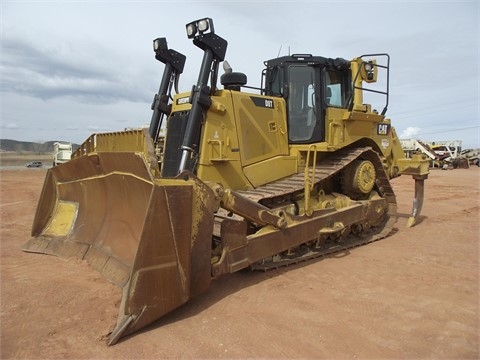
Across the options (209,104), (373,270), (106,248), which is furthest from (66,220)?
(373,270)

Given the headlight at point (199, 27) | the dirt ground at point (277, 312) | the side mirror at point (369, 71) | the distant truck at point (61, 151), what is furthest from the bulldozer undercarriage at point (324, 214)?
the distant truck at point (61, 151)

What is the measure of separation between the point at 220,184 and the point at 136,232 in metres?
1.04

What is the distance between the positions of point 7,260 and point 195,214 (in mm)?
3187

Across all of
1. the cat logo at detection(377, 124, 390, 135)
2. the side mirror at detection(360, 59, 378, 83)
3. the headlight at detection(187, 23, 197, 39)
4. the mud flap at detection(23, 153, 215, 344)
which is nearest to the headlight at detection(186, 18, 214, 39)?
the headlight at detection(187, 23, 197, 39)

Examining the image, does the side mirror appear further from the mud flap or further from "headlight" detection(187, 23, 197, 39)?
the mud flap

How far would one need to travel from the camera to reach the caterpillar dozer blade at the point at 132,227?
3.31 metres

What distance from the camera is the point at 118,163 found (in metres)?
4.12

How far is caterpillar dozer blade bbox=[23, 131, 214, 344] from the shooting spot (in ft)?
10.9

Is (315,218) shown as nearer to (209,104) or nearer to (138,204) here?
(209,104)

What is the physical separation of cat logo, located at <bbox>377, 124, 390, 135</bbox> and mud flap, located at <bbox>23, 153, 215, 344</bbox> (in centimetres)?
470

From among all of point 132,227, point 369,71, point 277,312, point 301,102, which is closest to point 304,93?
point 301,102

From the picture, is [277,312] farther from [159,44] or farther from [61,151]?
[61,151]

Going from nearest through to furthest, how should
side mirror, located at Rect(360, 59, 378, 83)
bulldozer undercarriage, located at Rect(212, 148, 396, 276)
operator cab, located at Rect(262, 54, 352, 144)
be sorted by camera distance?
bulldozer undercarriage, located at Rect(212, 148, 396, 276) < operator cab, located at Rect(262, 54, 352, 144) < side mirror, located at Rect(360, 59, 378, 83)

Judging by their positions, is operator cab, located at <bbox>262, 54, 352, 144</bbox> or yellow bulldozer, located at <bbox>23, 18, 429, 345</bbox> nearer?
yellow bulldozer, located at <bbox>23, 18, 429, 345</bbox>
